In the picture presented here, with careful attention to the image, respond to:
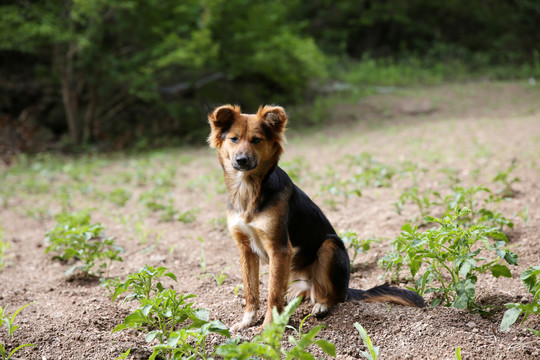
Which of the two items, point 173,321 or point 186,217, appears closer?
point 173,321

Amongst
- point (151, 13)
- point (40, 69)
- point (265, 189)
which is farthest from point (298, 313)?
point (40, 69)

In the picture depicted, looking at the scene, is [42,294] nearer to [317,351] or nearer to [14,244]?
[14,244]

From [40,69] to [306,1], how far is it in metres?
15.0

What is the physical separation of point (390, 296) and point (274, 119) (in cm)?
143

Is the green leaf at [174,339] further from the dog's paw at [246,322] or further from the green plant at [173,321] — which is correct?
the dog's paw at [246,322]

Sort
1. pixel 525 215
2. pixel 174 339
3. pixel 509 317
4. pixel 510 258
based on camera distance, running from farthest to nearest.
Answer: pixel 525 215 → pixel 510 258 → pixel 509 317 → pixel 174 339

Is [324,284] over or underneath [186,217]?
over

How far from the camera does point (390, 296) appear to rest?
3.09 meters

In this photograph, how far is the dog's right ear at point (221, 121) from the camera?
3168mm

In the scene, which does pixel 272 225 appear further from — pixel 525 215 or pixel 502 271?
pixel 525 215

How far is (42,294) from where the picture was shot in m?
3.69

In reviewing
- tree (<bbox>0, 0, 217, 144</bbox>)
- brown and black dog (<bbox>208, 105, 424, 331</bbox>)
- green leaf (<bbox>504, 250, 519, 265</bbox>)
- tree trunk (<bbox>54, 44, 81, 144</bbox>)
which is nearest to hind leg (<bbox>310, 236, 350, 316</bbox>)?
brown and black dog (<bbox>208, 105, 424, 331</bbox>)

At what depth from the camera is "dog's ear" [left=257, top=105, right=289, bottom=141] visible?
10.3 feet

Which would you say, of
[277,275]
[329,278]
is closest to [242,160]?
[277,275]
